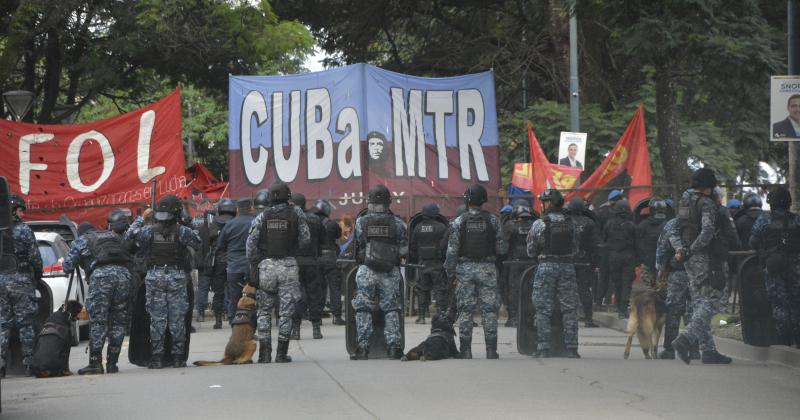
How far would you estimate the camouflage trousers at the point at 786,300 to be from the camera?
13.5m

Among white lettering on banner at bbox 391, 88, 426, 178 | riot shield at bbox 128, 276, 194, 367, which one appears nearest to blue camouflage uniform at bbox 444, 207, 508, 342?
riot shield at bbox 128, 276, 194, 367

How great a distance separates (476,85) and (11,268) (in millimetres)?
11096

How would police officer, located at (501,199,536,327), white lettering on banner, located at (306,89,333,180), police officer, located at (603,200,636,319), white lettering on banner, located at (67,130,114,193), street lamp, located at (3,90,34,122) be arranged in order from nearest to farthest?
police officer, located at (501,199,536,327), police officer, located at (603,200,636,319), white lettering on banner, located at (67,130,114,193), white lettering on banner, located at (306,89,333,180), street lamp, located at (3,90,34,122)

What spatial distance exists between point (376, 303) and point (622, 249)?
21.0 feet

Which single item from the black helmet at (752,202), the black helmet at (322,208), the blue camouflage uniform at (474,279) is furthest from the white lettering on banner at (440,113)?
the blue camouflage uniform at (474,279)

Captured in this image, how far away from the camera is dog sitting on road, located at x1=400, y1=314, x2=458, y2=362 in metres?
13.5

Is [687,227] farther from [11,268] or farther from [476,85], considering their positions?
[476,85]

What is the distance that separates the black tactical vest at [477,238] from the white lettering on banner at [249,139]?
27.1 ft

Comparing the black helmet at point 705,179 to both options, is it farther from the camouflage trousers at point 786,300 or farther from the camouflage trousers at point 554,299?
the camouflage trousers at point 554,299

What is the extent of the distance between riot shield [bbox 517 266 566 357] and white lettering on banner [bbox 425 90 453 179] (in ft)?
24.1

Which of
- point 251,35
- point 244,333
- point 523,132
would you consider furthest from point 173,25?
point 244,333

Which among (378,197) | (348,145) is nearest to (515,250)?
(348,145)

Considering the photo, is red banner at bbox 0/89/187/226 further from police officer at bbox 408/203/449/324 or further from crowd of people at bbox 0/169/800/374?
crowd of people at bbox 0/169/800/374

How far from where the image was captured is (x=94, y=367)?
43.0ft
